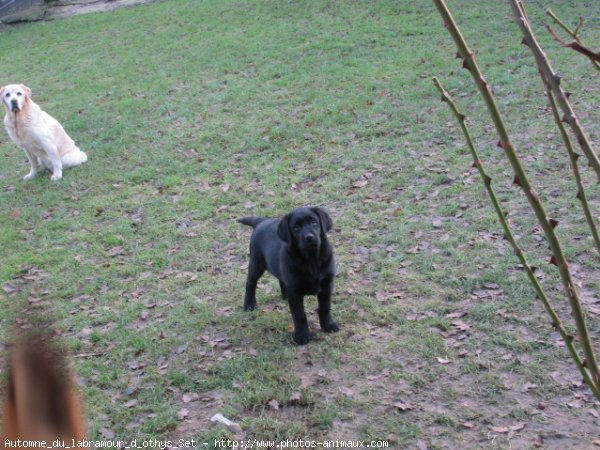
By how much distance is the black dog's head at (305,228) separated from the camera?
419 centimetres

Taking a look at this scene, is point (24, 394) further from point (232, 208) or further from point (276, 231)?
point (232, 208)

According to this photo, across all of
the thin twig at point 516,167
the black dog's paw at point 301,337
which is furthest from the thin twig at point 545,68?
the black dog's paw at point 301,337

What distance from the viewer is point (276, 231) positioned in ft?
15.4

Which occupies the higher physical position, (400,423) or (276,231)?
(276,231)

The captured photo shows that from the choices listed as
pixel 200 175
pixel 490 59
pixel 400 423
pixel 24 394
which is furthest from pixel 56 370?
pixel 490 59

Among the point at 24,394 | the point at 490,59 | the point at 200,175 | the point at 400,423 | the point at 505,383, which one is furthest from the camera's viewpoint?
the point at 490,59

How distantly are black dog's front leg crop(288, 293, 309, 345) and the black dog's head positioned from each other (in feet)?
1.30

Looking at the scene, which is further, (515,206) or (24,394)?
(515,206)

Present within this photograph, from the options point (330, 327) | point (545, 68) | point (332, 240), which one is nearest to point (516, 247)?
point (545, 68)

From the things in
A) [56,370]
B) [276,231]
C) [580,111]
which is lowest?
[580,111]

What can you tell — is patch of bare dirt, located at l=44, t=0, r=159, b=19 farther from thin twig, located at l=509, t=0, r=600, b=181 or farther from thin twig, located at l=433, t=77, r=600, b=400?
thin twig, located at l=509, t=0, r=600, b=181

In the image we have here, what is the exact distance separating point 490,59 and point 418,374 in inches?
338

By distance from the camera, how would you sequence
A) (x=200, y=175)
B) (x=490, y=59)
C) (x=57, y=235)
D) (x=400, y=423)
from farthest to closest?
(x=490, y=59) → (x=200, y=175) → (x=57, y=235) → (x=400, y=423)

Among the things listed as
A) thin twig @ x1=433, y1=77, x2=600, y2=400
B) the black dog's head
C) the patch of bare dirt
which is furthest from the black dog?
the patch of bare dirt
